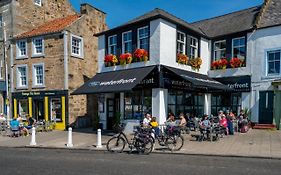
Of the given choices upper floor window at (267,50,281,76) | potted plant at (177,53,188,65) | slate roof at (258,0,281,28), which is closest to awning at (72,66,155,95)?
potted plant at (177,53,188,65)

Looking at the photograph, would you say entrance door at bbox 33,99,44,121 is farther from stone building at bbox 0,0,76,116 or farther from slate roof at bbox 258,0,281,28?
slate roof at bbox 258,0,281,28

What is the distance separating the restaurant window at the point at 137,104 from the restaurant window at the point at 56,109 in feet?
21.8

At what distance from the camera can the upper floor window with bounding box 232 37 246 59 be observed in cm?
1767

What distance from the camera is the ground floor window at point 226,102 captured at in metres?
18.0

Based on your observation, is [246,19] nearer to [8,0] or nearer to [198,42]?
[198,42]

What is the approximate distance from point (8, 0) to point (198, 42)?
16.8 m

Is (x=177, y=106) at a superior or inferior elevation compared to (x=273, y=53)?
inferior

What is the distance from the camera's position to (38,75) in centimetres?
2048

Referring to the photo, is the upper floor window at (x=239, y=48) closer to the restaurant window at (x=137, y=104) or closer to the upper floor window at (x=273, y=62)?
the upper floor window at (x=273, y=62)

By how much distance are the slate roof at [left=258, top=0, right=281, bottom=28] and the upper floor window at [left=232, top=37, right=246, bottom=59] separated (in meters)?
1.56

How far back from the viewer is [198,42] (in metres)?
17.6

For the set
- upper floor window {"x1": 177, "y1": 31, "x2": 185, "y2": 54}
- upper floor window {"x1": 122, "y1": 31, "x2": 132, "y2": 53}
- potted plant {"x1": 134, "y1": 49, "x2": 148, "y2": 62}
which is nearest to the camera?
potted plant {"x1": 134, "y1": 49, "x2": 148, "y2": 62}

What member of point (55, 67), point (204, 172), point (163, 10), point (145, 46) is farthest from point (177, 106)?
point (55, 67)

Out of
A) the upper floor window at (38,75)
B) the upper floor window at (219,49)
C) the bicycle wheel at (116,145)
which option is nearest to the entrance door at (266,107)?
the upper floor window at (219,49)
